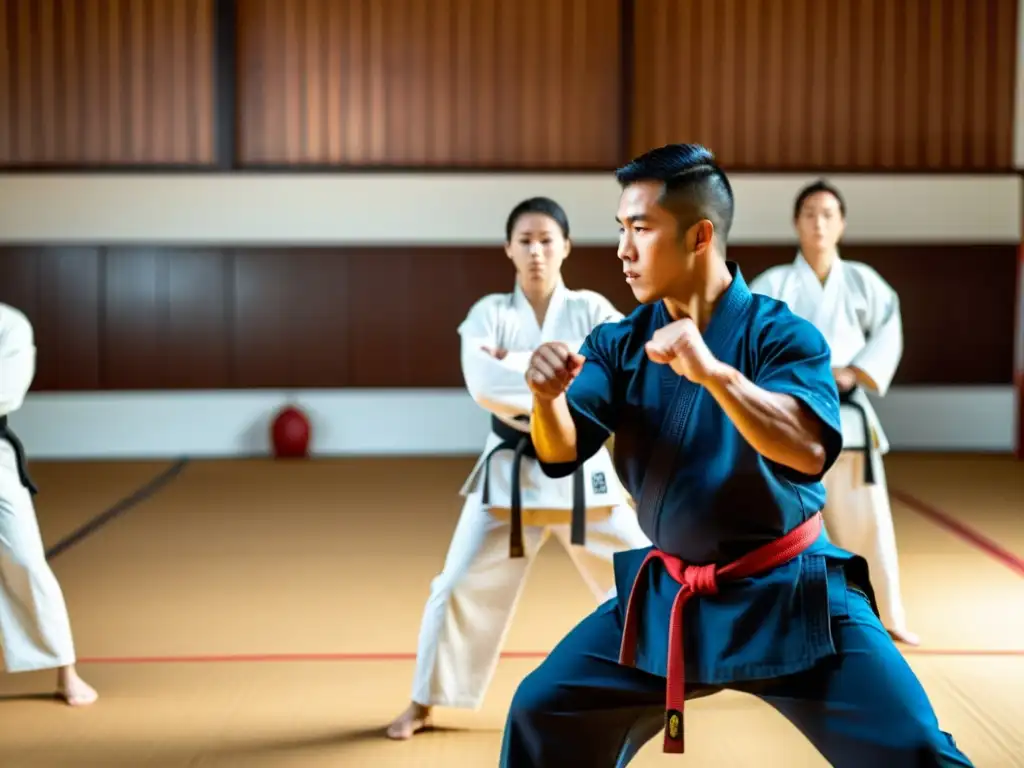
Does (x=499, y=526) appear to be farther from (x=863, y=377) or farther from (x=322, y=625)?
(x=863, y=377)

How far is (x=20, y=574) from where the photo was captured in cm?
309

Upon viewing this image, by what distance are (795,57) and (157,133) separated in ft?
12.1

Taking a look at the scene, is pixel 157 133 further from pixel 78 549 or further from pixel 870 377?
pixel 870 377

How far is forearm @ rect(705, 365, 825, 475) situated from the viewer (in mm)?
1619

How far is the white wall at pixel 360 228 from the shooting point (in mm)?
7348

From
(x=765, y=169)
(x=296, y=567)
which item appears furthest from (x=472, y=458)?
(x=296, y=567)

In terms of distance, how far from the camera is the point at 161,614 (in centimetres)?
402

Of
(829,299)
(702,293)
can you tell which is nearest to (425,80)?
(829,299)

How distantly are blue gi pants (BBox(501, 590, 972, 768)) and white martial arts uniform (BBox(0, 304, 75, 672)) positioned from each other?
5.35 ft

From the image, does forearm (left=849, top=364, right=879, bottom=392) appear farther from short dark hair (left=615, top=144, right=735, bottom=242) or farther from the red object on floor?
the red object on floor

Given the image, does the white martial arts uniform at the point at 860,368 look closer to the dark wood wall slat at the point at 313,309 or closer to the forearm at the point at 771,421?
the forearm at the point at 771,421

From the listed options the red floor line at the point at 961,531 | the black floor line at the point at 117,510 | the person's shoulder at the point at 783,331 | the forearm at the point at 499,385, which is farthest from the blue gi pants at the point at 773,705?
the black floor line at the point at 117,510

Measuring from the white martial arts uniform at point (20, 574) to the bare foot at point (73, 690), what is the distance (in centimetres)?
5

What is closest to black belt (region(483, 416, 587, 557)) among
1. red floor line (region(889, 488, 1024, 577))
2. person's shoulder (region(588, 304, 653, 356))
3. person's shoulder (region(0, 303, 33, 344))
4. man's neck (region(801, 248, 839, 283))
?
person's shoulder (region(588, 304, 653, 356))
